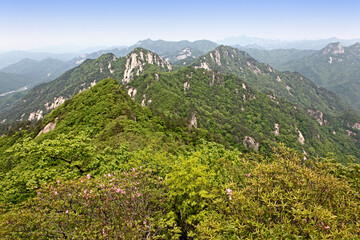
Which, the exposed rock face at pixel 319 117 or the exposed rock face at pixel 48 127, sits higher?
the exposed rock face at pixel 48 127

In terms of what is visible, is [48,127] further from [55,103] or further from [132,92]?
[55,103]

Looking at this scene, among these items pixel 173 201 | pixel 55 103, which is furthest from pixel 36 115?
pixel 173 201

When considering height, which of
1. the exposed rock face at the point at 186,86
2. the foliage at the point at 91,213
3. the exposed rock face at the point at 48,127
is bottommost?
the exposed rock face at the point at 48,127

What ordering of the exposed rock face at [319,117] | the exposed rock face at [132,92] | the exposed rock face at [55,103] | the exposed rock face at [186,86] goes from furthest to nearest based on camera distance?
1. the exposed rock face at [319,117]
2. the exposed rock face at [55,103]
3. the exposed rock face at [186,86]
4. the exposed rock face at [132,92]

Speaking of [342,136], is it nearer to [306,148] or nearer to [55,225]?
[306,148]

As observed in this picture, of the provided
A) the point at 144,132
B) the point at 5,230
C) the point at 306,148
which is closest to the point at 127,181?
the point at 5,230

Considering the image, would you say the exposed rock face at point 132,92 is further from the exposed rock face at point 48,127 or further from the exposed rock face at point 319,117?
the exposed rock face at point 319,117

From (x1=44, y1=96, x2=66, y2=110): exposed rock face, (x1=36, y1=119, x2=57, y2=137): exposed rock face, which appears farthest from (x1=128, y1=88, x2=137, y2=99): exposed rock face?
(x1=44, y1=96, x2=66, y2=110): exposed rock face

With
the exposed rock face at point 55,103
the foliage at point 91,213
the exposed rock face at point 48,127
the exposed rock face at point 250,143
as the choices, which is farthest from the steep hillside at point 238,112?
the exposed rock face at point 55,103

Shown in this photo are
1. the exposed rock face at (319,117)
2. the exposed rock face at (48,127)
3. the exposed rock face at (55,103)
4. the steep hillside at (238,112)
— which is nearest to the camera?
the exposed rock face at (48,127)
